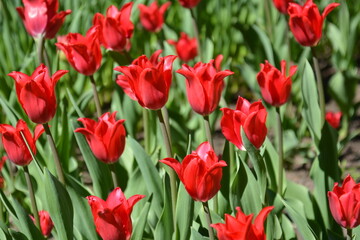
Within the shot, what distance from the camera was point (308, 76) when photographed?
89.5 inches

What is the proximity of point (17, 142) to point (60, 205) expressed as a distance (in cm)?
21

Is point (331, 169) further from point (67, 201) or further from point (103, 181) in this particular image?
point (67, 201)

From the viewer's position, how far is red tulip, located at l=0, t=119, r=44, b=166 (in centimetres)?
169

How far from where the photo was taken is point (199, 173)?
1.42 metres

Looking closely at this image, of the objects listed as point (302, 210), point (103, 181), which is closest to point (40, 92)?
point (103, 181)

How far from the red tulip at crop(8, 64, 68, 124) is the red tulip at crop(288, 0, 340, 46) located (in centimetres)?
76

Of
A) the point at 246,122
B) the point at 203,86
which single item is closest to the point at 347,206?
the point at 246,122

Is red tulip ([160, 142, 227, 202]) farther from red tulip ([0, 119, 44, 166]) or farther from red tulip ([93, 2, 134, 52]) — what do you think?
red tulip ([93, 2, 134, 52])

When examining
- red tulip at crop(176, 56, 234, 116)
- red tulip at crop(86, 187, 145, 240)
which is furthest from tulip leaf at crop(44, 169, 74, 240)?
red tulip at crop(176, 56, 234, 116)

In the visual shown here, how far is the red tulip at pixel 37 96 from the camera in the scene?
5.24ft

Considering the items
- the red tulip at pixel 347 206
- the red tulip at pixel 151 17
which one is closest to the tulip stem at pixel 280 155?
the red tulip at pixel 347 206

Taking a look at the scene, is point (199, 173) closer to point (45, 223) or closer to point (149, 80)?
point (149, 80)

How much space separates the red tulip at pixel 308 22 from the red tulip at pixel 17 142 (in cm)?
84

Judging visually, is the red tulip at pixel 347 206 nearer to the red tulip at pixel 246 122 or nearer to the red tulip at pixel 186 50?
the red tulip at pixel 246 122
